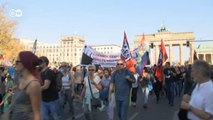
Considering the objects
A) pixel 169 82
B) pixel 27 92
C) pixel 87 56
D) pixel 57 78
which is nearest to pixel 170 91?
pixel 169 82

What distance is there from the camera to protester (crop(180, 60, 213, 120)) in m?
4.31

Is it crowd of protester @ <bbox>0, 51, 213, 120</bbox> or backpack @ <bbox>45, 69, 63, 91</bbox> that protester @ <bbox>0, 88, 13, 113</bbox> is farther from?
backpack @ <bbox>45, 69, 63, 91</bbox>

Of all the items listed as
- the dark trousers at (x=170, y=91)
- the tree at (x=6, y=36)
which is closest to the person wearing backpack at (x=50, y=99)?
the dark trousers at (x=170, y=91)

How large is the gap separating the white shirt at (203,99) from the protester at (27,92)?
1555mm

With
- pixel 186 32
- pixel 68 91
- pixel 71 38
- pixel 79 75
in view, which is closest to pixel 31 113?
pixel 68 91

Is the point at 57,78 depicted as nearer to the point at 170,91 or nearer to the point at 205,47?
the point at 170,91

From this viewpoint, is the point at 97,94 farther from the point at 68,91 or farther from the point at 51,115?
the point at 68,91

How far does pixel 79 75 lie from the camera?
1870 centimetres

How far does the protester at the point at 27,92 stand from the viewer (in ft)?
13.9

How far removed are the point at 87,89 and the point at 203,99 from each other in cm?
592

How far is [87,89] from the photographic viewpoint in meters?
10.1

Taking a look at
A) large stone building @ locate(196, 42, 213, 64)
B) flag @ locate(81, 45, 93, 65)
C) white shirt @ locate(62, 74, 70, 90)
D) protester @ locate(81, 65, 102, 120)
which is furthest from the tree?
large stone building @ locate(196, 42, 213, 64)

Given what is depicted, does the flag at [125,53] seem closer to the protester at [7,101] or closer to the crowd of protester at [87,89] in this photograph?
the crowd of protester at [87,89]

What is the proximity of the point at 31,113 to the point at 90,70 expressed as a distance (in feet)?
19.4
